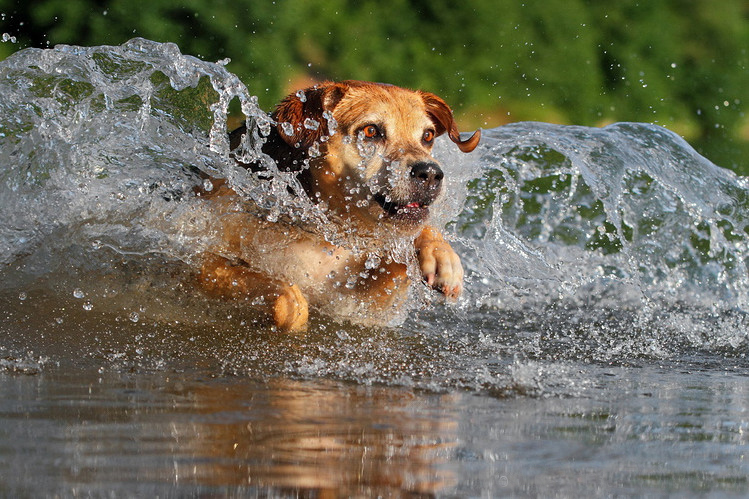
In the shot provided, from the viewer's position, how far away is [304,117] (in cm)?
424

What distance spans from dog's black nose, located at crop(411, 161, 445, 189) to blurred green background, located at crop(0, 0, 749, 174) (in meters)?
7.06

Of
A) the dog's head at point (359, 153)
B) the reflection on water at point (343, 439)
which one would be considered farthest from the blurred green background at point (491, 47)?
the reflection on water at point (343, 439)

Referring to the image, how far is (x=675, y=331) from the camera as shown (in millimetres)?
4324

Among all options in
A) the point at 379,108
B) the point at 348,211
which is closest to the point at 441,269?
the point at 348,211

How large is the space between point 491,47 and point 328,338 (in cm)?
983

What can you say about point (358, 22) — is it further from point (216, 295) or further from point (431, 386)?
point (431, 386)

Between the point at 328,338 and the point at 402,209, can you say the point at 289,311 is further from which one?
the point at 402,209

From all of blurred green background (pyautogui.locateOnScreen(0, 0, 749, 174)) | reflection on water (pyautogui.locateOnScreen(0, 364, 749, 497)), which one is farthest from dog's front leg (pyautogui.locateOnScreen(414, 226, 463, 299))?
blurred green background (pyautogui.locateOnScreen(0, 0, 749, 174))

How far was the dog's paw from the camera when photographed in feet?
12.4

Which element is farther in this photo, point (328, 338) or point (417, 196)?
point (417, 196)

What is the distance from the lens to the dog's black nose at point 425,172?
161 inches

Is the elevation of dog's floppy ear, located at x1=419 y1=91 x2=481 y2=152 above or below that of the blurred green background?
below

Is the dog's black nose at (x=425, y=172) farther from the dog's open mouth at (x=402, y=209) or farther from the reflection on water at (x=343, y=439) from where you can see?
the reflection on water at (x=343, y=439)

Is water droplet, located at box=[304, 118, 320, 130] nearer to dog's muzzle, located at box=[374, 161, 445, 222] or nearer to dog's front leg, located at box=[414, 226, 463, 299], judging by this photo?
dog's muzzle, located at box=[374, 161, 445, 222]
